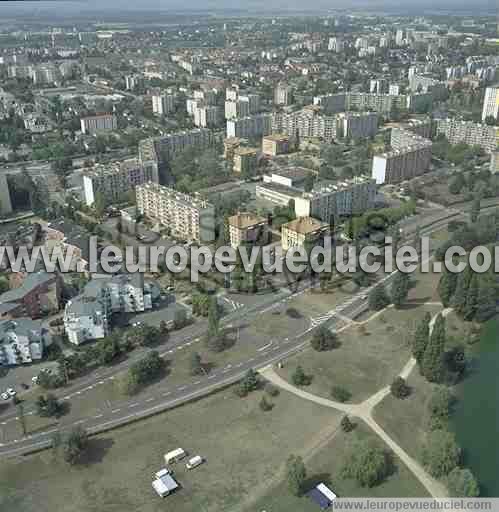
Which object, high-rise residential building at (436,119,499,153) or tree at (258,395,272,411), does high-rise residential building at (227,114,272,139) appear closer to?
high-rise residential building at (436,119,499,153)

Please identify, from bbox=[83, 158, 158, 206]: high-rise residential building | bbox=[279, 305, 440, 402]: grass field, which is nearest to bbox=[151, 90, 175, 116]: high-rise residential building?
bbox=[83, 158, 158, 206]: high-rise residential building

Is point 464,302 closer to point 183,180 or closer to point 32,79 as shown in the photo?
point 183,180

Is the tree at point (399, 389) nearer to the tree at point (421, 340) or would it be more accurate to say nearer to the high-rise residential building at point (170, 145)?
the tree at point (421, 340)

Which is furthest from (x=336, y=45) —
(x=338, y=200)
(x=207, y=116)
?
(x=338, y=200)

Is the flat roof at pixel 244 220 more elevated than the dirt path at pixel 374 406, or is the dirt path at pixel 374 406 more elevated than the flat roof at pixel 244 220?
the flat roof at pixel 244 220

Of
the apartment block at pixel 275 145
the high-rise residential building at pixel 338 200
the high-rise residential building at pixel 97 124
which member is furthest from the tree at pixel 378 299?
the high-rise residential building at pixel 97 124

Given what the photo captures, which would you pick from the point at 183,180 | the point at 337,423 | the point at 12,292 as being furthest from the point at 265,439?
the point at 183,180
